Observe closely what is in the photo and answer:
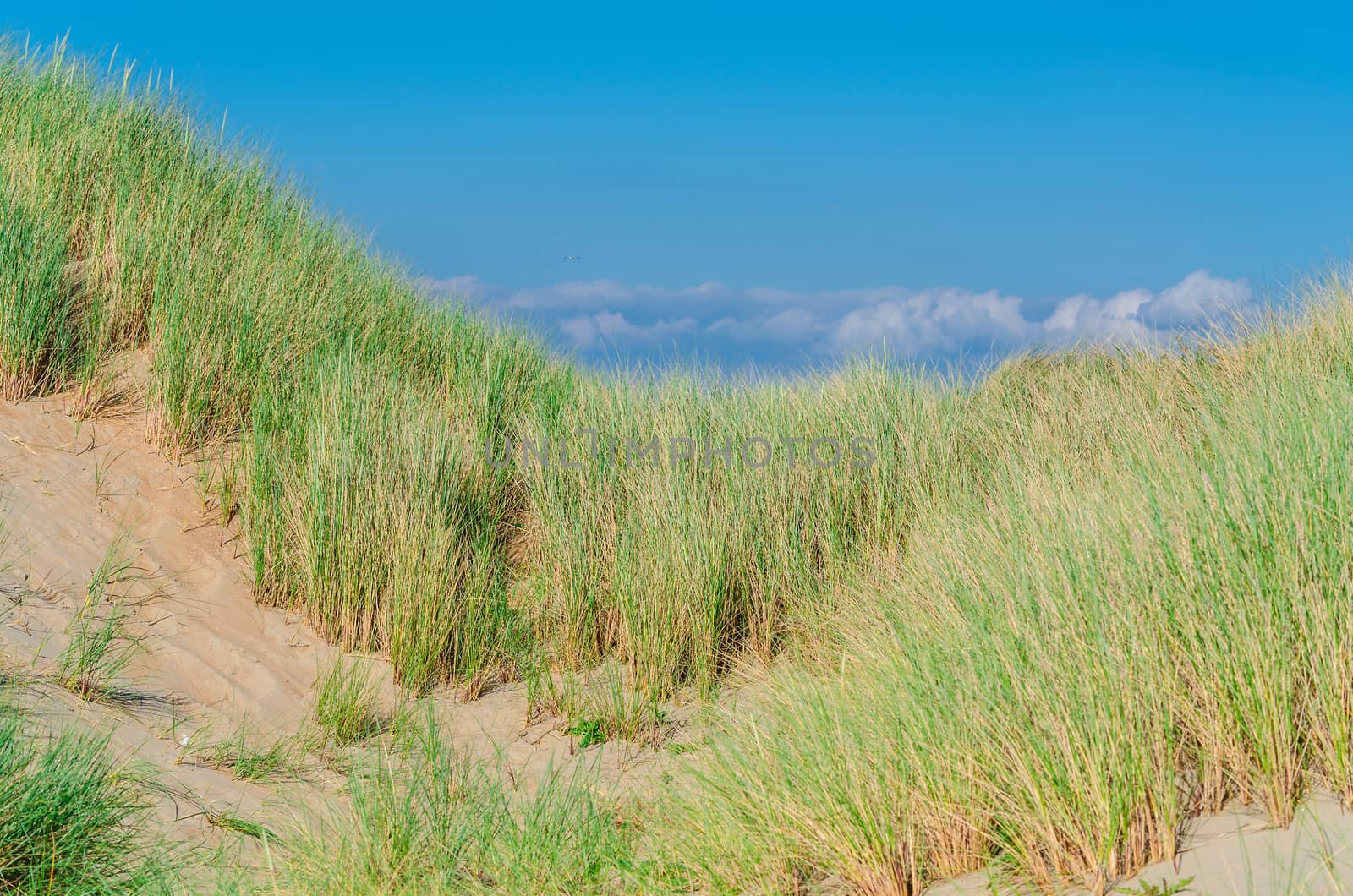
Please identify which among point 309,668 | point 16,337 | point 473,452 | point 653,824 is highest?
point 16,337

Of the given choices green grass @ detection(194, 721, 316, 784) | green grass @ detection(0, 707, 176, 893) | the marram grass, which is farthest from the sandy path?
green grass @ detection(0, 707, 176, 893)

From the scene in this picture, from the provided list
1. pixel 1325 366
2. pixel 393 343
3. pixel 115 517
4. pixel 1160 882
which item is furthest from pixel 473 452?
pixel 1325 366

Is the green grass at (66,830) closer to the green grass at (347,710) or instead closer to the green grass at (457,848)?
the green grass at (457,848)

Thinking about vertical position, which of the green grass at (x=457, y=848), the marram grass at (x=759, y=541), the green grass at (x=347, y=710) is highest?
the marram grass at (x=759, y=541)

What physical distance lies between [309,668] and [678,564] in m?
2.16

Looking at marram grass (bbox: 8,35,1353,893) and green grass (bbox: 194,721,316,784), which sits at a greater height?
marram grass (bbox: 8,35,1353,893)

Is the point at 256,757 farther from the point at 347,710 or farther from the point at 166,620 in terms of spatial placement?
the point at 166,620

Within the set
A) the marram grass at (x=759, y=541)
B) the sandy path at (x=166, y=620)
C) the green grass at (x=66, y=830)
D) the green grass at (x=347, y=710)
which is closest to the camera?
the marram grass at (x=759, y=541)

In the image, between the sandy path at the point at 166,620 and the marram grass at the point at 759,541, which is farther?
the sandy path at the point at 166,620

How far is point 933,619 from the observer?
166 inches

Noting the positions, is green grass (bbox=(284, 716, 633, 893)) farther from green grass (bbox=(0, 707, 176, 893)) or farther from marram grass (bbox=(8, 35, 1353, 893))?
green grass (bbox=(0, 707, 176, 893))

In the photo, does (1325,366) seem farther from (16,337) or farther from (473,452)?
(16,337)

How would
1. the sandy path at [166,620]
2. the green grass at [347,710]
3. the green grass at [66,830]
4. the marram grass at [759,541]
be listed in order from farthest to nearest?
the green grass at [347,710] < the sandy path at [166,620] < the green grass at [66,830] < the marram grass at [759,541]

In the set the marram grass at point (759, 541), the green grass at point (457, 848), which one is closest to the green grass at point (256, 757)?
the marram grass at point (759, 541)
